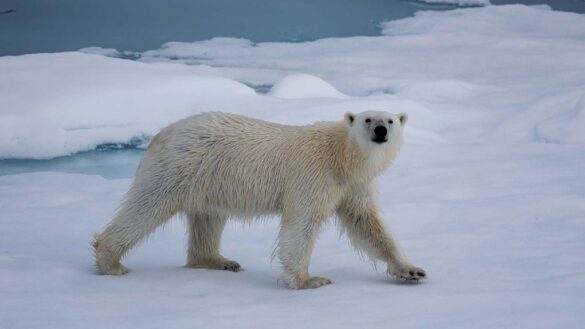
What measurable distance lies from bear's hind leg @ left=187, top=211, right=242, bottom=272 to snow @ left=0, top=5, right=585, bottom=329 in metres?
0.13

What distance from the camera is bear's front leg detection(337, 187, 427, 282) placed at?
4.95 m

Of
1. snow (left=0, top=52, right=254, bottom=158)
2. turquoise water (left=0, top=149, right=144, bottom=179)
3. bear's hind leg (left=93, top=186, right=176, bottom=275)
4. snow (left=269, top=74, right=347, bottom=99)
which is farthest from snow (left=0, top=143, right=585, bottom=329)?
snow (left=269, top=74, right=347, bottom=99)

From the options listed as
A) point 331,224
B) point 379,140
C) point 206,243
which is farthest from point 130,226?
point 331,224

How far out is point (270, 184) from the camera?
502cm

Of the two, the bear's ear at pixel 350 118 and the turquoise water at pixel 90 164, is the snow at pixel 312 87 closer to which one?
the turquoise water at pixel 90 164

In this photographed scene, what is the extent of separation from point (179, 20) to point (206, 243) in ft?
41.6

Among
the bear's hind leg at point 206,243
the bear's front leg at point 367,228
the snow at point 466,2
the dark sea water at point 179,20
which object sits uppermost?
the snow at point 466,2

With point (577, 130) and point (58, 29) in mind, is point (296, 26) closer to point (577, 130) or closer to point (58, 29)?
point (58, 29)

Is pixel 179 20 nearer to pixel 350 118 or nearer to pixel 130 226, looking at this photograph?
pixel 130 226

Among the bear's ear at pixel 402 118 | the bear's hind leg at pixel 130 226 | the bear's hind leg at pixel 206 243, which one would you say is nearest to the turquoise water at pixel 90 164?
the bear's hind leg at pixel 206 243

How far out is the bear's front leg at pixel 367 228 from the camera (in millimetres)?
4953

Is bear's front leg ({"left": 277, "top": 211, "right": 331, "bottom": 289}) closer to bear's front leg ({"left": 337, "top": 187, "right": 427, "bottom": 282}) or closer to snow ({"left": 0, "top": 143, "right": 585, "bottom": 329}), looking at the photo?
snow ({"left": 0, "top": 143, "right": 585, "bottom": 329})

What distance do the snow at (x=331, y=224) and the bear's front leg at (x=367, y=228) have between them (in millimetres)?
159

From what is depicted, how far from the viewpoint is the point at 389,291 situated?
454 cm
